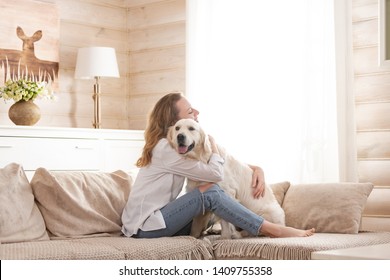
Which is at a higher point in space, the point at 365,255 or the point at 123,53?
the point at 123,53

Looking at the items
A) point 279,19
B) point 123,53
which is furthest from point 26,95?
point 279,19

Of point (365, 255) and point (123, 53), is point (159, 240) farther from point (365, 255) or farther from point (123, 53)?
point (123, 53)

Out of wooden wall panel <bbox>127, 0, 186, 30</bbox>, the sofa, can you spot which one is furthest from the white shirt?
wooden wall panel <bbox>127, 0, 186, 30</bbox>

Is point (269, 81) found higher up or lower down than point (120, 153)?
higher up

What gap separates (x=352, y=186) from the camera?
3.87 meters

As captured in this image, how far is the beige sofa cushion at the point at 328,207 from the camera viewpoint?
12.3 feet

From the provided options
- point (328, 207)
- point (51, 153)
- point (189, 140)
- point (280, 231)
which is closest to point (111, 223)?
point (189, 140)

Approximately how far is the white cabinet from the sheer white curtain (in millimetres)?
609

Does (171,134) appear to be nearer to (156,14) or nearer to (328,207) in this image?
(328,207)

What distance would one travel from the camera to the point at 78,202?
3.63 m

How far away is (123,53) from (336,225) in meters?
2.89

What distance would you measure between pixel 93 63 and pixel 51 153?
2.86ft
